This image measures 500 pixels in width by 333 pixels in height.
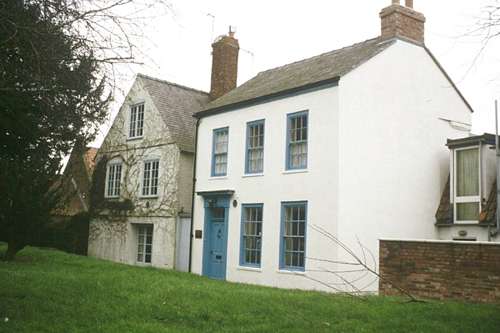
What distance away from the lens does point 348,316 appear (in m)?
10.5

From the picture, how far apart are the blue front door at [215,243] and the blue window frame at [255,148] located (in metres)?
2.01

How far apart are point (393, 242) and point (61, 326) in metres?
8.64

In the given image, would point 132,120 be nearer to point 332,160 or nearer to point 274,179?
point 274,179

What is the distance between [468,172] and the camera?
18781 mm

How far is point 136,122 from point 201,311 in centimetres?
1896

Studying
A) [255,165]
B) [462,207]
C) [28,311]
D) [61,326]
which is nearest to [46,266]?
[255,165]

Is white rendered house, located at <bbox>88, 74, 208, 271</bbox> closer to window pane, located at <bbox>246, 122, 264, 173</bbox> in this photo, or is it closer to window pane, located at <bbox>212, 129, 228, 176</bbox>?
window pane, located at <bbox>212, 129, 228, 176</bbox>

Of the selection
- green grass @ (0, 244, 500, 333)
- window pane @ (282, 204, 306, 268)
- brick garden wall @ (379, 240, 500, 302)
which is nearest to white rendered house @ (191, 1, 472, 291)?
window pane @ (282, 204, 306, 268)

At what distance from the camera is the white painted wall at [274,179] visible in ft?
58.5

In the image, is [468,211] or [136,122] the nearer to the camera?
[468,211]

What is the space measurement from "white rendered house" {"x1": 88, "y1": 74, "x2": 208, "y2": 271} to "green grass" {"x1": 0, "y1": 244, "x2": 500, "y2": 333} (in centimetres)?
1163

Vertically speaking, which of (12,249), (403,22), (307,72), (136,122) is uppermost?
(403,22)

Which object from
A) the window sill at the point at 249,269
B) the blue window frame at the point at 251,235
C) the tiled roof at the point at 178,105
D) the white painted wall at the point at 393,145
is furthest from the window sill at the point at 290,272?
the tiled roof at the point at 178,105

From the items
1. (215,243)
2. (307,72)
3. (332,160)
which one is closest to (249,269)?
(215,243)
